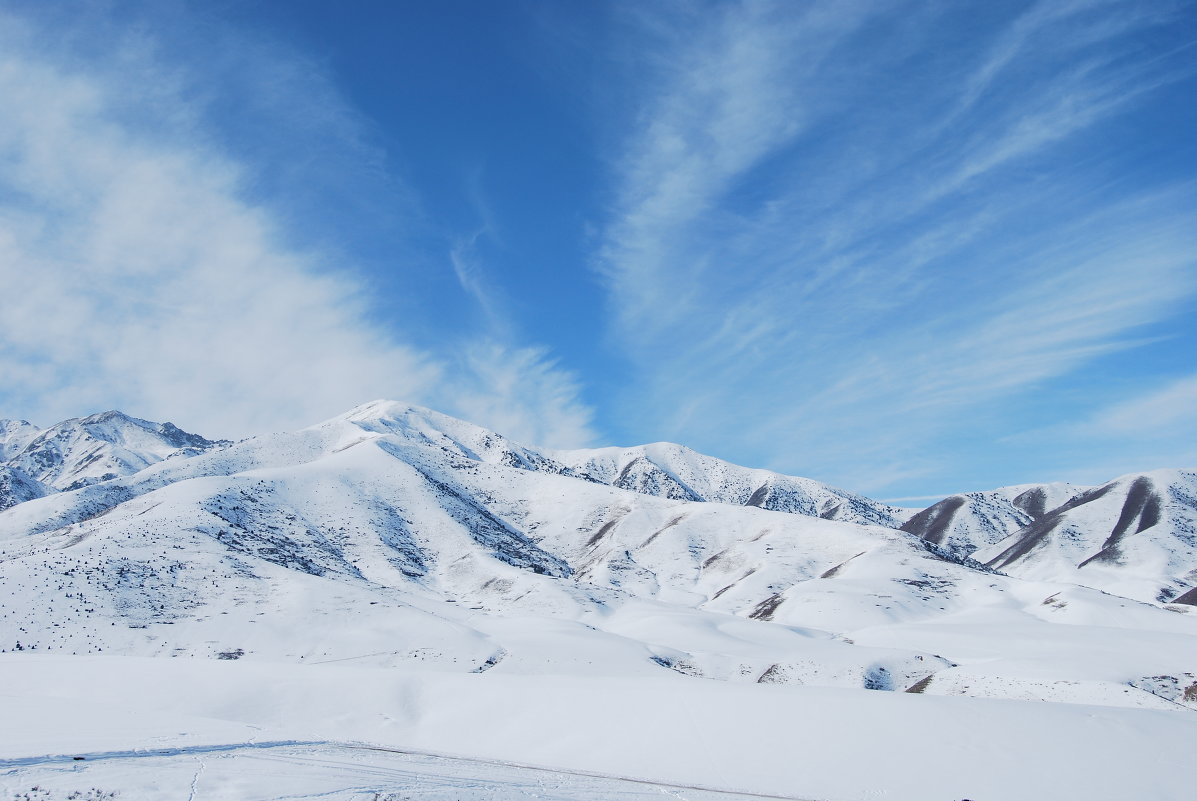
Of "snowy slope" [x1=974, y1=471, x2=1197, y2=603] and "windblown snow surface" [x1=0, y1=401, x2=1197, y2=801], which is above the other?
"snowy slope" [x1=974, y1=471, x2=1197, y2=603]

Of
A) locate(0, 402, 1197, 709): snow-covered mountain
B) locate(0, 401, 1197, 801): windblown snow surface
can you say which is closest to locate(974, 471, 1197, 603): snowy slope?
locate(0, 401, 1197, 801): windblown snow surface

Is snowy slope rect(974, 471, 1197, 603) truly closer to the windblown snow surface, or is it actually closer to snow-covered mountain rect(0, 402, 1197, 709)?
the windblown snow surface

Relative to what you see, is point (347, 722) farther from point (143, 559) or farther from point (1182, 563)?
point (1182, 563)

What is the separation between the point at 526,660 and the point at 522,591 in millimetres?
33764

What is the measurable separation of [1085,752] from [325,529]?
8920 centimetres

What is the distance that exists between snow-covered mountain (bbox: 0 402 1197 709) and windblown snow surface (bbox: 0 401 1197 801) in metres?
0.36

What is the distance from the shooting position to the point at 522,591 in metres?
74.9

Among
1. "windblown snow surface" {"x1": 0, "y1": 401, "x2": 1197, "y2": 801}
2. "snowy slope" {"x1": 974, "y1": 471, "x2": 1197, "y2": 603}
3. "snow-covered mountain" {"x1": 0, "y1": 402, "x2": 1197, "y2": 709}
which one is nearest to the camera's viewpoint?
"windblown snow surface" {"x1": 0, "y1": 401, "x2": 1197, "y2": 801}

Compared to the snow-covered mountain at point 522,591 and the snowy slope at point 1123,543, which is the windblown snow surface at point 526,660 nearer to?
the snow-covered mountain at point 522,591

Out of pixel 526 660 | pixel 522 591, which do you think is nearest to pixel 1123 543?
pixel 522 591


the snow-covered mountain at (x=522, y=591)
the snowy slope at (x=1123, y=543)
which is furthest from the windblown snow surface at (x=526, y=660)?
the snowy slope at (x=1123, y=543)

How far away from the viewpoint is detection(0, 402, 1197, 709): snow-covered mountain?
134 feet

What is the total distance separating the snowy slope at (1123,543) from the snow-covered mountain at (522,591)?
57755 mm

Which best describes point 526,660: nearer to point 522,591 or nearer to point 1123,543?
point 522,591
